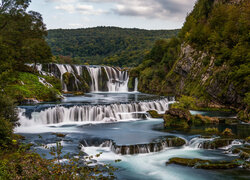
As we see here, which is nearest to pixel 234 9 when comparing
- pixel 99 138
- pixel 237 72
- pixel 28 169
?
pixel 237 72

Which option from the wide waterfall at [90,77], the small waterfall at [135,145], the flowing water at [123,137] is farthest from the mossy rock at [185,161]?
the wide waterfall at [90,77]

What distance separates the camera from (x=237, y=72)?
29938mm

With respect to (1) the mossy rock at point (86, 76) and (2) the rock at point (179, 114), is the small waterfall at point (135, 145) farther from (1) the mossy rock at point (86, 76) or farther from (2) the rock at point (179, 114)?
(1) the mossy rock at point (86, 76)

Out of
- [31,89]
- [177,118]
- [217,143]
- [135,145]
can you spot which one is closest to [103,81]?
[31,89]

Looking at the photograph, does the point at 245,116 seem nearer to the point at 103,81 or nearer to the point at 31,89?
the point at 31,89

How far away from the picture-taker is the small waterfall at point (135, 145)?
59.0ft

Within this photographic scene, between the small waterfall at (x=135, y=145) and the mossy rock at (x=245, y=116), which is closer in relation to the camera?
the small waterfall at (x=135, y=145)

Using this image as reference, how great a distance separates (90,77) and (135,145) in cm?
4325

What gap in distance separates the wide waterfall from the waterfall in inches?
977

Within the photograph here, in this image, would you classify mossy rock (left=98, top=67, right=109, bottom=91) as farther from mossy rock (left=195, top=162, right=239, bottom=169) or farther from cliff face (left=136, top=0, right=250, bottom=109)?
mossy rock (left=195, top=162, right=239, bottom=169)

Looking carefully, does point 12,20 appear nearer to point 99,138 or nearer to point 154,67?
point 99,138

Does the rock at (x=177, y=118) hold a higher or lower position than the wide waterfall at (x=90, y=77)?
lower

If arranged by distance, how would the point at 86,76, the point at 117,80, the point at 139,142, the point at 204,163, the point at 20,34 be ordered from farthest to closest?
the point at 117,80 → the point at 86,76 → the point at 20,34 → the point at 139,142 → the point at 204,163

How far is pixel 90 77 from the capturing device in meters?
59.9
